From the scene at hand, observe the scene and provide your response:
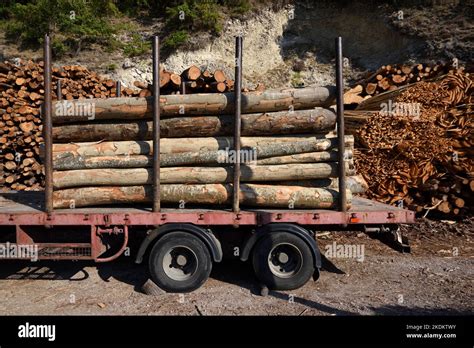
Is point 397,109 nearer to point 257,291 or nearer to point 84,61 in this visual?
point 257,291

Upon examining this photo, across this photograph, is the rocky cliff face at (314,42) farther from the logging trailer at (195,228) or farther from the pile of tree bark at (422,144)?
the logging trailer at (195,228)

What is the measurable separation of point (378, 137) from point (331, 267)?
139 inches

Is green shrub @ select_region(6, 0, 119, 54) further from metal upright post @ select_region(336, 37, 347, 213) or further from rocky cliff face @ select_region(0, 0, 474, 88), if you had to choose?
metal upright post @ select_region(336, 37, 347, 213)

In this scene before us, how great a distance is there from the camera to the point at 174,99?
5.67 meters

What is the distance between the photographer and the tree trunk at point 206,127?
18.6 feet

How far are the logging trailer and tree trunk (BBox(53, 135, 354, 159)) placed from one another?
38cm

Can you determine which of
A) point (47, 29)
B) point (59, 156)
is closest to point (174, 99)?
point (59, 156)

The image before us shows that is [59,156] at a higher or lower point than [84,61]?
lower

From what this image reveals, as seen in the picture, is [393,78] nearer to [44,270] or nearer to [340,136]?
[340,136]

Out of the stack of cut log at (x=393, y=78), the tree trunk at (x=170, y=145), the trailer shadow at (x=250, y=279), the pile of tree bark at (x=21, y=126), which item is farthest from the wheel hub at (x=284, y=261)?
the pile of tree bark at (x=21, y=126)

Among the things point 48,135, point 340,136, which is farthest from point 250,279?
point 48,135

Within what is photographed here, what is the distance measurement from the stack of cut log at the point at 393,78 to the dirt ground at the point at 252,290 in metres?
4.42

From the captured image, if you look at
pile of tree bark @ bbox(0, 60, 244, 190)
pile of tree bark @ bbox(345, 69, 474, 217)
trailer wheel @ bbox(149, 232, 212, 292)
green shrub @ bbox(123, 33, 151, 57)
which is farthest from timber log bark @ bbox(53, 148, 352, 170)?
green shrub @ bbox(123, 33, 151, 57)

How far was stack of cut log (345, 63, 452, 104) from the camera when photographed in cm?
904
